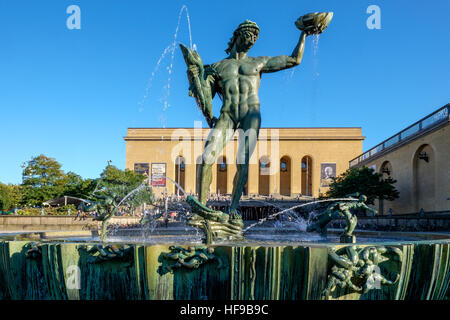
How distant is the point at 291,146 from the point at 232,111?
5043cm

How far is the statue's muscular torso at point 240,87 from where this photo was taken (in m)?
5.02

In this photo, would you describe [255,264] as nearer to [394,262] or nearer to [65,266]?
[394,262]

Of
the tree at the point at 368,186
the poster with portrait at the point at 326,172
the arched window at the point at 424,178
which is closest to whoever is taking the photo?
the arched window at the point at 424,178

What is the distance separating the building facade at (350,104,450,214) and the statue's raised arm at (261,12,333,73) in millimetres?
19923

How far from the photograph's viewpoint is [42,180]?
115ft

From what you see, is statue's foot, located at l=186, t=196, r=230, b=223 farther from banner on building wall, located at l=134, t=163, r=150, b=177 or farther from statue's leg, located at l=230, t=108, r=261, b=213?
banner on building wall, located at l=134, t=163, r=150, b=177

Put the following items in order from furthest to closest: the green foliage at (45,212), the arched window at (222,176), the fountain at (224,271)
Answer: the arched window at (222,176)
the green foliage at (45,212)
the fountain at (224,271)

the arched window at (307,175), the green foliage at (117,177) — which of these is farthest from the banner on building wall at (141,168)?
the arched window at (307,175)

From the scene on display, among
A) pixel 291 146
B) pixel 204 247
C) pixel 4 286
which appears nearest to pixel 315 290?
pixel 204 247

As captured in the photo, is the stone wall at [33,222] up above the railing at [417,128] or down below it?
below

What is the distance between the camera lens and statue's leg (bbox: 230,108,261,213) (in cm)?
498

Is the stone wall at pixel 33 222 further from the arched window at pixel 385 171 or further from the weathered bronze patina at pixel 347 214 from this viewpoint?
the arched window at pixel 385 171

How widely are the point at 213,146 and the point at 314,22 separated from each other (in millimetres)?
1971

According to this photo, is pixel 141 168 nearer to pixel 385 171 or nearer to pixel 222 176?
pixel 222 176
